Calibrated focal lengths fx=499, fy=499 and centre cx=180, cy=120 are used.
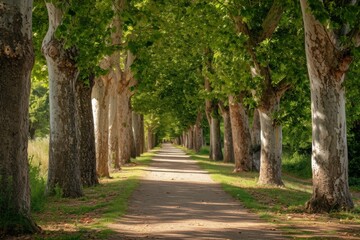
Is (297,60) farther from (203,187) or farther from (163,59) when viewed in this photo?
(163,59)

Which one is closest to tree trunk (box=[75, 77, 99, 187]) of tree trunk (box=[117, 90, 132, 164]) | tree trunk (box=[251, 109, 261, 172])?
tree trunk (box=[251, 109, 261, 172])

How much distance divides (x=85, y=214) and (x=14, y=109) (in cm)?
407

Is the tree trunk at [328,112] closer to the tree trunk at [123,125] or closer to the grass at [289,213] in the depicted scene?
the grass at [289,213]

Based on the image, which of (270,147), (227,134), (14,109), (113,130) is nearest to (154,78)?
(270,147)

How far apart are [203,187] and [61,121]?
6.20m

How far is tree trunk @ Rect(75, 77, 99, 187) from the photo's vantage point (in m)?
16.9

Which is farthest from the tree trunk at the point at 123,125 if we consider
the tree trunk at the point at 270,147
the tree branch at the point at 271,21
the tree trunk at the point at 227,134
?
the tree branch at the point at 271,21

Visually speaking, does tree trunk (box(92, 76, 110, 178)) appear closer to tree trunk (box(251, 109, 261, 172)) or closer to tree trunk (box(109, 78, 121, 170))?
tree trunk (box(109, 78, 121, 170))

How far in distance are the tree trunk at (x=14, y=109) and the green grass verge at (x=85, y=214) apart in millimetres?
586

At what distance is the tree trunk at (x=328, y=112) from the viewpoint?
1138 centimetres

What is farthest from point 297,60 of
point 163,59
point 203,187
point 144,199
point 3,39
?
point 163,59

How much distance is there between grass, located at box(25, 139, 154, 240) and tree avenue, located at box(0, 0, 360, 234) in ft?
1.80

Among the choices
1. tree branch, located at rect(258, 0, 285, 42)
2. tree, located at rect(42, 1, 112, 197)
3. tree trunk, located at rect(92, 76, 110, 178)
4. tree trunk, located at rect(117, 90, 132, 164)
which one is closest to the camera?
tree, located at rect(42, 1, 112, 197)

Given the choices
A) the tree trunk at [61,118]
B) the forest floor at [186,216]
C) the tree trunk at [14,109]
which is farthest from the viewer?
the tree trunk at [61,118]
